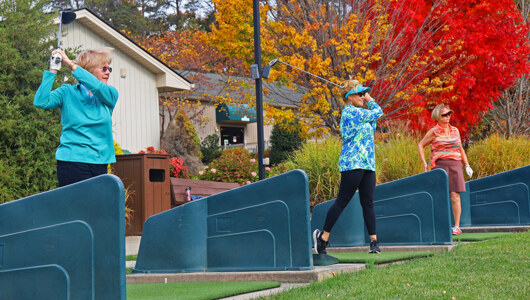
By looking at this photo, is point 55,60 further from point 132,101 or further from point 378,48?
point 132,101

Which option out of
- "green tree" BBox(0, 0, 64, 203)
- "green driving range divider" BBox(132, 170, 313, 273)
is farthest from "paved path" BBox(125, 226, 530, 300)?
"green tree" BBox(0, 0, 64, 203)

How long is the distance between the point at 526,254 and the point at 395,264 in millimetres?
1271

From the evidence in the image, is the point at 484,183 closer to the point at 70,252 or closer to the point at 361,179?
the point at 361,179

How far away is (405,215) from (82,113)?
4.63m

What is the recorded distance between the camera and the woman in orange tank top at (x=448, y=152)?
30.3 ft

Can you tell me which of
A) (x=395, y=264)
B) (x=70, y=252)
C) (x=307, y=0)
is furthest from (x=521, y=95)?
(x=70, y=252)

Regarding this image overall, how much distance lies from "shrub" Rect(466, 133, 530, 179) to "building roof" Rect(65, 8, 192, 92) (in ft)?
33.3

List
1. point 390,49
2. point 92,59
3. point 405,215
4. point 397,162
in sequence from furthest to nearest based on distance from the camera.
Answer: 1. point 390,49
2. point 397,162
3. point 405,215
4. point 92,59

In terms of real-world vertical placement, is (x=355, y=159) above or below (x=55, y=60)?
below

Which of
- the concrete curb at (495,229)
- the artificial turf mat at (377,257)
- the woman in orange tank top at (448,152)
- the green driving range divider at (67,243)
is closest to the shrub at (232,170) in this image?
the concrete curb at (495,229)

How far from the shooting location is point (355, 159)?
681cm

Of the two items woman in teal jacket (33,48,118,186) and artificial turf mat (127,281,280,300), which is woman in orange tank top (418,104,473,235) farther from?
woman in teal jacket (33,48,118,186)

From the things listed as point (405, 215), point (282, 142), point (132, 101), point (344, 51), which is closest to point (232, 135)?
point (282, 142)

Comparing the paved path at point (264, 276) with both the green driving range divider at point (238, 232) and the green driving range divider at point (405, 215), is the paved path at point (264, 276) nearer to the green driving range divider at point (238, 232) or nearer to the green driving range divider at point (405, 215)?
the green driving range divider at point (238, 232)
